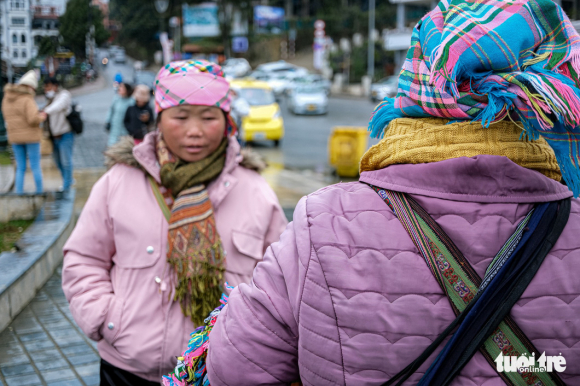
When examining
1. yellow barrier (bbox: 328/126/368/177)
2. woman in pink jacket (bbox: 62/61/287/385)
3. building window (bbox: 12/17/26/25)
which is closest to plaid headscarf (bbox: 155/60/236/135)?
woman in pink jacket (bbox: 62/61/287/385)

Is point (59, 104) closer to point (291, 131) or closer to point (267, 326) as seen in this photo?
point (267, 326)

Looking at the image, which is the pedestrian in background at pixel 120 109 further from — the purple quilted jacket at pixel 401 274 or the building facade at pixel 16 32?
the purple quilted jacket at pixel 401 274

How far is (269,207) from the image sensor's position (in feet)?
8.88

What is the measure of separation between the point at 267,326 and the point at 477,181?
0.57m

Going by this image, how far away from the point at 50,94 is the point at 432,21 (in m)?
8.72

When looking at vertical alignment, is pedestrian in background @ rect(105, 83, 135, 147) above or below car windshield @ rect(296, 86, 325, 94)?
below

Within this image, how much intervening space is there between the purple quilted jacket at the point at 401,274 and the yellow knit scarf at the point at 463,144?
36 mm

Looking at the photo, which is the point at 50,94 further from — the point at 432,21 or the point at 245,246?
the point at 432,21

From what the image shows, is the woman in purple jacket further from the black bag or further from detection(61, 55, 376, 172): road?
the black bag

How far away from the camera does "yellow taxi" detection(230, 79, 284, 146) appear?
17.7 m

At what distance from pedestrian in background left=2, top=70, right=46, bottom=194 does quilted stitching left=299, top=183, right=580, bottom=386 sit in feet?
25.1

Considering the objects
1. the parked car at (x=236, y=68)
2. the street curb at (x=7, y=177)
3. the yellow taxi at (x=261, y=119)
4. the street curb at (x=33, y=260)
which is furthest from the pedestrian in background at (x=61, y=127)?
the parked car at (x=236, y=68)

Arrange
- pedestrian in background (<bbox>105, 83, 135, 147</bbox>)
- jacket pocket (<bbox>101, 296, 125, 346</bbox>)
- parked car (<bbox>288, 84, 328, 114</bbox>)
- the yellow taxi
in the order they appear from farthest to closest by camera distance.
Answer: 1. parked car (<bbox>288, 84, 328, 114</bbox>)
2. the yellow taxi
3. pedestrian in background (<bbox>105, 83, 135, 147</bbox>)
4. jacket pocket (<bbox>101, 296, 125, 346</bbox>)

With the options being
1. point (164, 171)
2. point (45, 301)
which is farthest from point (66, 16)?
point (164, 171)
